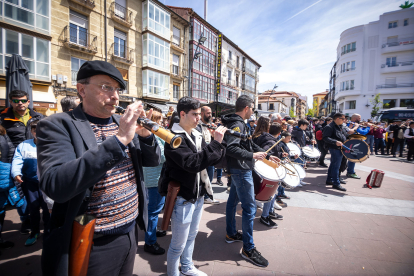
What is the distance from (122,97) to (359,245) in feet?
56.7

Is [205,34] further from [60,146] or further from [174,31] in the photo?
[60,146]

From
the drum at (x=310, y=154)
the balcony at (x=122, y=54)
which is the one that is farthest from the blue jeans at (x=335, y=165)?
the balcony at (x=122, y=54)

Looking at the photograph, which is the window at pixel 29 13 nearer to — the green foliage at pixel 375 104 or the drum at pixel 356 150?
the drum at pixel 356 150

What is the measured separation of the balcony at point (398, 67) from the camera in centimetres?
2922

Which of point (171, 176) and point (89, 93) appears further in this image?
point (171, 176)

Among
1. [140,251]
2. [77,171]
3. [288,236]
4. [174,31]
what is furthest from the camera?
[174,31]

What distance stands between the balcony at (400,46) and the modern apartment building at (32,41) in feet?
147

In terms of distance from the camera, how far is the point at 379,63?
3162cm

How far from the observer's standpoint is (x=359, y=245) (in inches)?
120

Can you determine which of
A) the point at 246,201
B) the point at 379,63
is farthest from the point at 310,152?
the point at 379,63

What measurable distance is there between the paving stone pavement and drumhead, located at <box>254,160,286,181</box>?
1107 millimetres

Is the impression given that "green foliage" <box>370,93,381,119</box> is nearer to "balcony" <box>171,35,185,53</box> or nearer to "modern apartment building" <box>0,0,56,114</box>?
"balcony" <box>171,35,185,53</box>

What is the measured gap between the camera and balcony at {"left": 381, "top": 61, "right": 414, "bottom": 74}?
29219mm

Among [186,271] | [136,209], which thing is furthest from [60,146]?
[186,271]
